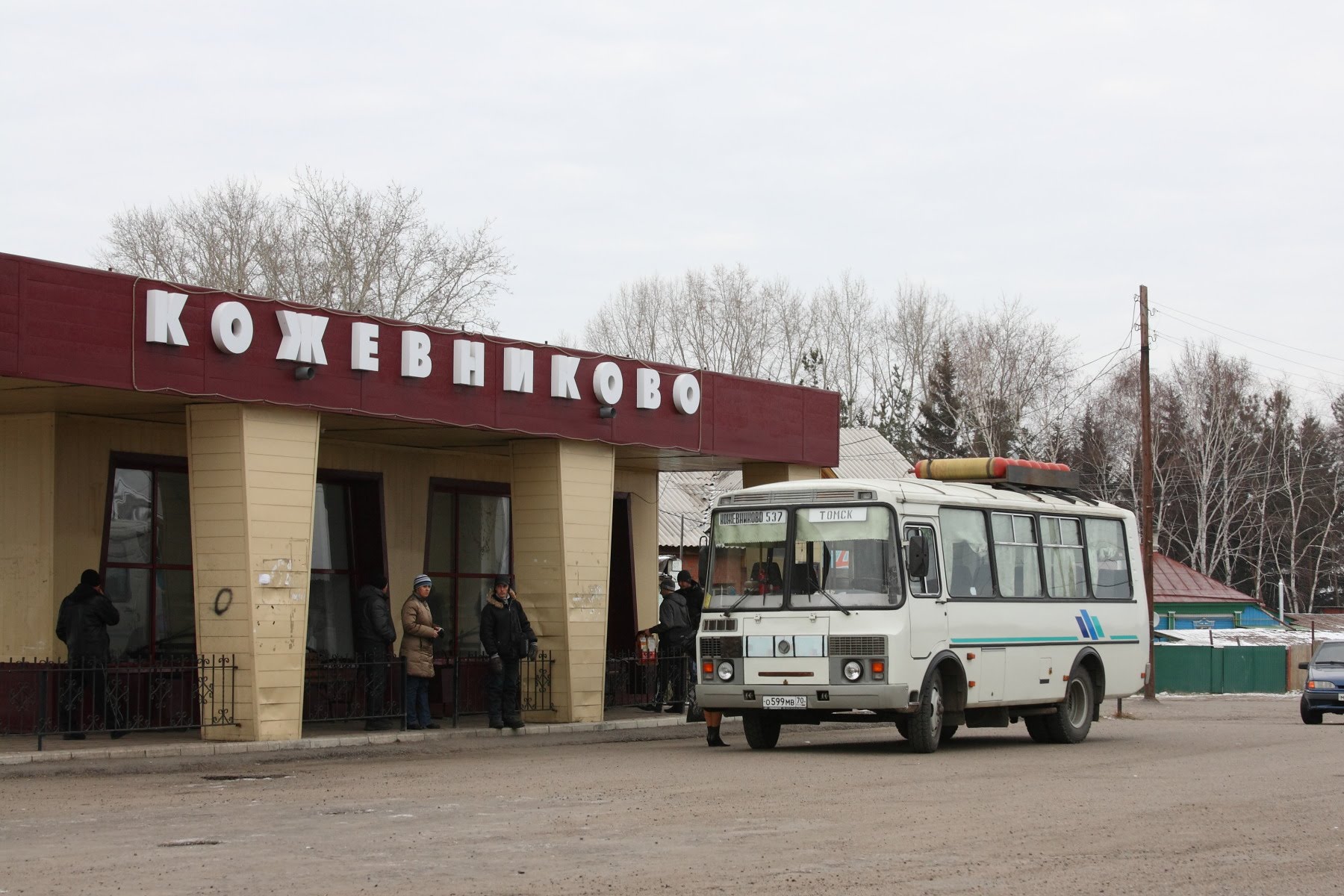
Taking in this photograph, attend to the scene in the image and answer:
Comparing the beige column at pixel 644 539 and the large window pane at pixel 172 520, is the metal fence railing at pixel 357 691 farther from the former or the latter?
the beige column at pixel 644 539

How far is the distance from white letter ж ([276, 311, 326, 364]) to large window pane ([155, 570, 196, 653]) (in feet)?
11.8

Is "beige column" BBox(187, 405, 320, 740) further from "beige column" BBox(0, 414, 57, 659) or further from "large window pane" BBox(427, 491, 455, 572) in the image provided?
"large window pane" BBox(427, 491, 455, 572)

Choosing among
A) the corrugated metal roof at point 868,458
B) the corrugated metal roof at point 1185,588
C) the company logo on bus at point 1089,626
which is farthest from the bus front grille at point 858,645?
the corrugated metal roof at point 1185,588

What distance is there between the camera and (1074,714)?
2036 centimetres

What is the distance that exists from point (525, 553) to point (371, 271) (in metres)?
36.1

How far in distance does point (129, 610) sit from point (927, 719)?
9273 mm

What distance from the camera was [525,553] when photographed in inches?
885

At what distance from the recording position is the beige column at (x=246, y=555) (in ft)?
59.5

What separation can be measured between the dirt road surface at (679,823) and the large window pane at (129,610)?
10.4 ft

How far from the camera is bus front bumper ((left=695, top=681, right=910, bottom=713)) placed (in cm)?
1678

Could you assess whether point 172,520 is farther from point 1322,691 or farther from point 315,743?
point 1322,691

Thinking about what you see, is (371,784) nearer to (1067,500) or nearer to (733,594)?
(733,594)

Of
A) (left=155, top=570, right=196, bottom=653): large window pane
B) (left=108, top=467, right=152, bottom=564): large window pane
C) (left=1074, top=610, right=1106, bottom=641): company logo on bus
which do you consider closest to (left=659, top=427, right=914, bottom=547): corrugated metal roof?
(left=1074, top=610, right=1106, bottom=641): company logo on bus

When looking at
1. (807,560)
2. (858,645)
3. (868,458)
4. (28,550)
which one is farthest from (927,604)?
(868,458)
